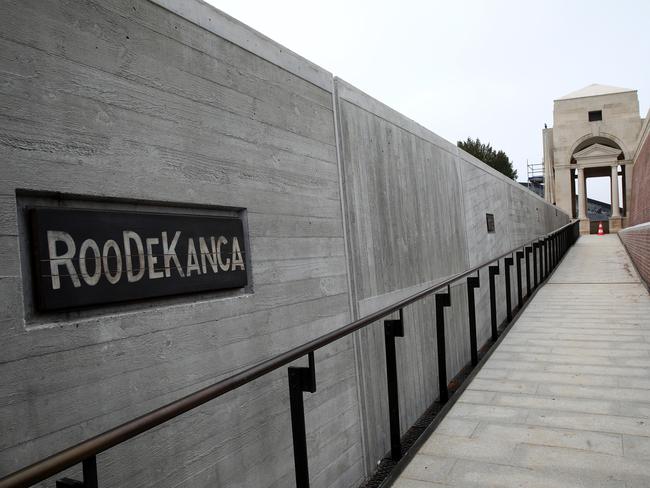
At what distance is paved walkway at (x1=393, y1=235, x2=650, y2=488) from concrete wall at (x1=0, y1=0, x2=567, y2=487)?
1.68 ft

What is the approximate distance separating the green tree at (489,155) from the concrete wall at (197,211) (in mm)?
44956

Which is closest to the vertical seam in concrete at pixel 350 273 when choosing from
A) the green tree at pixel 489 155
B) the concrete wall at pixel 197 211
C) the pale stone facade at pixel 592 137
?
the concrete wall at pixel 197 211

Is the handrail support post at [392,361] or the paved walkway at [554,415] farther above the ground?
the handrail support post at [392,361]

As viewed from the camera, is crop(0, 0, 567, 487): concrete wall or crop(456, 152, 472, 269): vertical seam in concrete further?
crop(456, 152, 472, 269): vertical seam in concrete

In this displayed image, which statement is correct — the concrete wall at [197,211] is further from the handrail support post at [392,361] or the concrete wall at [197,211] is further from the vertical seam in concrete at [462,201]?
the vertical seam in concrete at [462,201]

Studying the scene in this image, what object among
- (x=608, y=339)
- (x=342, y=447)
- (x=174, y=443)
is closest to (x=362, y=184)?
(x=342, y=447)

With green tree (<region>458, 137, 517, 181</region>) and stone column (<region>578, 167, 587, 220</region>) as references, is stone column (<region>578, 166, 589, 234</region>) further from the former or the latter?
green tree (<region>458, 137, 517, 181</region>)

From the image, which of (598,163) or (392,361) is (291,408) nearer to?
(392,361)

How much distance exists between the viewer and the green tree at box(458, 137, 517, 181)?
1841 inches

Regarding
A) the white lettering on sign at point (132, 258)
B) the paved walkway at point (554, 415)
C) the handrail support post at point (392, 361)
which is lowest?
the paved walkway at point (554, 415)

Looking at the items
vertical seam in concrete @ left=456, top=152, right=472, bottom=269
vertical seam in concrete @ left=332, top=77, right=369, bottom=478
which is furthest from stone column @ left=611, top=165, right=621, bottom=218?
vertical seam in concrete @ left=332, top=77, right=369, bottom=478

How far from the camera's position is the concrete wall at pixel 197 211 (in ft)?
5.53

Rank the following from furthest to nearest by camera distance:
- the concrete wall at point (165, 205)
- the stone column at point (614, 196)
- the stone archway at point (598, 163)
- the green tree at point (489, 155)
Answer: the green tree at point (489, 155)
the stone column at point (614, 196)
the stone archway at point (598, 163)
the concrete wall at point (165, 205)

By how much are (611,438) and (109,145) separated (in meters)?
3.35
